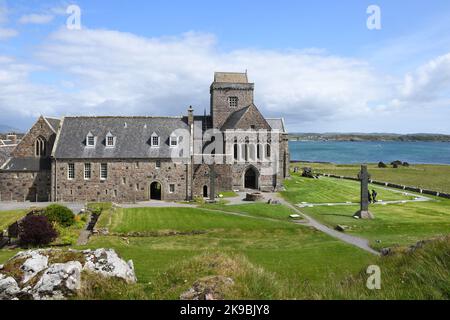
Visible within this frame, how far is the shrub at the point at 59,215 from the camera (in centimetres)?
3338

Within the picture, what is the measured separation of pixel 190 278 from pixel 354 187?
5153cm

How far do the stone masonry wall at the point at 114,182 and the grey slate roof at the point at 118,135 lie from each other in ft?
3.46

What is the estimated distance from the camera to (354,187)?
2299 inches

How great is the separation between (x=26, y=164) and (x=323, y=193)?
39200 mm

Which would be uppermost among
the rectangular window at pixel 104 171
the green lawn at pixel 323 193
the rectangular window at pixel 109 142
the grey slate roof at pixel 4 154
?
the rectangular window at pixel 109 142

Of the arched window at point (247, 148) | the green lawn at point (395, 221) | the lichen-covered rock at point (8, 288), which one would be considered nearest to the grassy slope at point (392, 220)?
the green lawn at point (395, 221)

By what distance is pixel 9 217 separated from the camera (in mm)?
37281

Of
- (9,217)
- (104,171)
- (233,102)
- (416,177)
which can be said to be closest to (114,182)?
(104,171)

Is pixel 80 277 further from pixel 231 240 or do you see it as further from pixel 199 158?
pixel 199 158

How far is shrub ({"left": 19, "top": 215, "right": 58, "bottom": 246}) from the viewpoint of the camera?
91.6 feet

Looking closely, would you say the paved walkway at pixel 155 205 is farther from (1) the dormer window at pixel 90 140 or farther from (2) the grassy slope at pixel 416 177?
(2) the grassy slope at pixel 416 177

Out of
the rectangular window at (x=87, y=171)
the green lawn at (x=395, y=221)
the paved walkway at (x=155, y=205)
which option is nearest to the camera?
the green lawn at (x=395, y=221)

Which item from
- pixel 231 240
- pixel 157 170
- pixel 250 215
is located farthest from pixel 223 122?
pixel 231 240

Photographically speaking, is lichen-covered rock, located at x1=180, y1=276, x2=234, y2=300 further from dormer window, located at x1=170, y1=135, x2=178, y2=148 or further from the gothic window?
the gothic window
